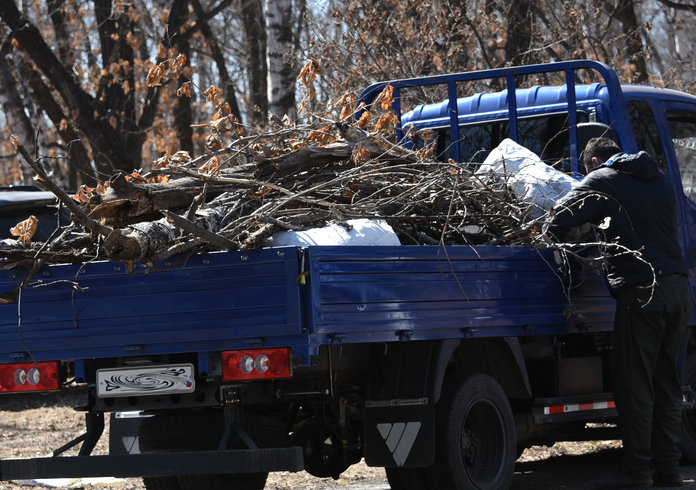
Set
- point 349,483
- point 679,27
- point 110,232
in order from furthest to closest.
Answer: point 679,27
point 349,483
point 110,232

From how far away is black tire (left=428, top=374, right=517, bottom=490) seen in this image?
6.06 meters

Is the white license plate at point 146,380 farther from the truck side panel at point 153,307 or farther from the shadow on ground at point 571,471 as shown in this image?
the shadow on ground at point 571,471

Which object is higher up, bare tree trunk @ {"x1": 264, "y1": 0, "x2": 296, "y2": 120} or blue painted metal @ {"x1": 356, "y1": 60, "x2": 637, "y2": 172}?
bare tree trunk @ {"x1": 264, "y1": 0, "x2": 296, "y2": 120}

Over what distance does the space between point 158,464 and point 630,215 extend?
3305mm

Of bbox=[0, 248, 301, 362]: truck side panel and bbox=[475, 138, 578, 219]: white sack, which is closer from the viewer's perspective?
bbox=[0, 248, 301, 362]: truck side panel

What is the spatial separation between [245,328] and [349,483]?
305 cm

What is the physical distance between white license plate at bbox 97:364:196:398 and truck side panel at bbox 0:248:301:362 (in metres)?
0.12

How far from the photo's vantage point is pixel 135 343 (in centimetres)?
566

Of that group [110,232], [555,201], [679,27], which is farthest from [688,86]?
[110,232]

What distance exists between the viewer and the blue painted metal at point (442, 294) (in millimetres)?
5367

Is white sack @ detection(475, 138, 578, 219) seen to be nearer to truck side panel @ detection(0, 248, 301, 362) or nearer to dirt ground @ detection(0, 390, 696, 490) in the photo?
dirt ground @ detection(0, 390, 696, 490)

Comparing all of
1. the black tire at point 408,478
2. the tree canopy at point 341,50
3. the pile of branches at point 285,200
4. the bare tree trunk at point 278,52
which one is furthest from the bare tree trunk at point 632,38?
the black tire at point 408,478

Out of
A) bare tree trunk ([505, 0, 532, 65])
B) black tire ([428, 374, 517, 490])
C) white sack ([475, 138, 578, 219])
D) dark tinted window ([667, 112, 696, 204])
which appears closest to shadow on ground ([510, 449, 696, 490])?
black tire ([428, 374, 517, 490])

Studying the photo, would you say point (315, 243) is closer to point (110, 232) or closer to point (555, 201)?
point (110, 232)
